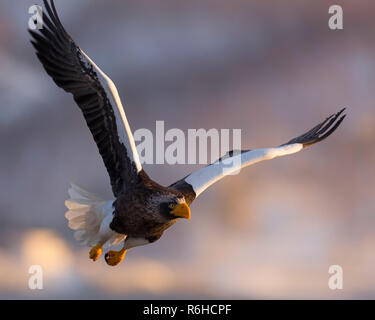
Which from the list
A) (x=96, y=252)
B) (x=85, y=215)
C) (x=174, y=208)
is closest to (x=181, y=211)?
(x=174, y=208)

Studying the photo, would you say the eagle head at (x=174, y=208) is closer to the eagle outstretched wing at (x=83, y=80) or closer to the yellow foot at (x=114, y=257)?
the eagle outstretched wing at (x=83, y=80)

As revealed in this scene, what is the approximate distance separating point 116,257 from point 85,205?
0.72m

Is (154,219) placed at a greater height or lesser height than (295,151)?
lesser

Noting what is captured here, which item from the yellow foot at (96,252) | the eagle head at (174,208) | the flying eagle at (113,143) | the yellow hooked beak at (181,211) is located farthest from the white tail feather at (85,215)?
the yellow hooked beak at (181,211)

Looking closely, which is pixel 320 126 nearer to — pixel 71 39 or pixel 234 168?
pixel 234 168

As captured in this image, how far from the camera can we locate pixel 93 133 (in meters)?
6.00

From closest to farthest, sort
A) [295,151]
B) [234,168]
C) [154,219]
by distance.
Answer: [154,219] < [234,168] < [295,151]

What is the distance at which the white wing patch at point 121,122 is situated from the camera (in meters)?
5.85

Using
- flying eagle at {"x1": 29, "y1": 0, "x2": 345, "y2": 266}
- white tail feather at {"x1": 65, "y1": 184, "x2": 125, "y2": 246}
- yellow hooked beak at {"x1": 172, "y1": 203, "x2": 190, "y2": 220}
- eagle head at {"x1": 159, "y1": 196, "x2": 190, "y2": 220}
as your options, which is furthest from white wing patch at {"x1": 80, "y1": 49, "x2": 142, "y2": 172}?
white tail feather at {"x1": 65, "y1": 184, "x2": 125, "y2": 246}

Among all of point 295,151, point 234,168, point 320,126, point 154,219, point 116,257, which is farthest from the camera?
point 320,126

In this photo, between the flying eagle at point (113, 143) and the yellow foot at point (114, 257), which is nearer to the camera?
the flying eagle at point (113, 143)

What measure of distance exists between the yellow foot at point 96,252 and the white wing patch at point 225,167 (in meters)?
1.33

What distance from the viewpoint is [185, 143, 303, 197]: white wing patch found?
6883mm

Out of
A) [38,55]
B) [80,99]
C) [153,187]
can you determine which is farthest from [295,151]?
[38,55]
